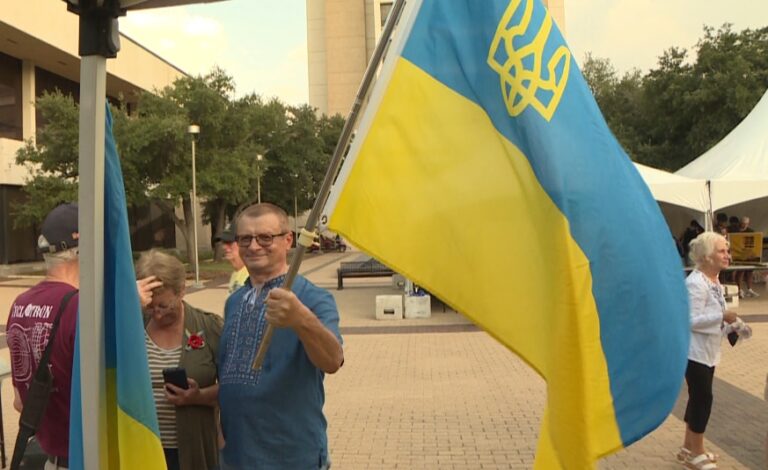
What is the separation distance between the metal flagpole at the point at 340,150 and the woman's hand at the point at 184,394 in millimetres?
566

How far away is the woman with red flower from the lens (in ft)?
8.87

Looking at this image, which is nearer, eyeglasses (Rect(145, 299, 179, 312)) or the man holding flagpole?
the man holding flagpole

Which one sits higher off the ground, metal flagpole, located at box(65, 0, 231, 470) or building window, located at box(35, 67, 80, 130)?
building window, located at box(35, 67, 80, 130)

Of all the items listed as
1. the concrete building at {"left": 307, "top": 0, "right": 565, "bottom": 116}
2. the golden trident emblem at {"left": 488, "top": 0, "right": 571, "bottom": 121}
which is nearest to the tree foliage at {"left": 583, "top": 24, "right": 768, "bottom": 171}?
the golden trident emblem at {"left": 488, "top": 0, "right": 571, "bottom": 121}

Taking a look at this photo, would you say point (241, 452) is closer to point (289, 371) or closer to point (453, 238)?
point (289, 371)

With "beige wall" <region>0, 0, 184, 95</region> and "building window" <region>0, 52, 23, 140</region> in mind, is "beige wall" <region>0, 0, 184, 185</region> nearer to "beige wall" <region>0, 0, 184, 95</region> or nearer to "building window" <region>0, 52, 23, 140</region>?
"beige wall" <region>0, 0, 184, 95</region>

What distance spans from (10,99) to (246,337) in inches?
1353

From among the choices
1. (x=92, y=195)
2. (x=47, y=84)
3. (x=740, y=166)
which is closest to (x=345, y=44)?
(x=47, y=84)

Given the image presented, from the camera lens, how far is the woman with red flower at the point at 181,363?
8.87 feet

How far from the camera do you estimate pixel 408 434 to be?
6.10 m

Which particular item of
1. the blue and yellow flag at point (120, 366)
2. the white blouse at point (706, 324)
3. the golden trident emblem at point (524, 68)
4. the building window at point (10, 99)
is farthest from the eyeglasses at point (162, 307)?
the building window at point (10, 99)

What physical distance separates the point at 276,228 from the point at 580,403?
120 cm

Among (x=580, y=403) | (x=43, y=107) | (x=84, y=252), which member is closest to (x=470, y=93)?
(x=580, y=403)

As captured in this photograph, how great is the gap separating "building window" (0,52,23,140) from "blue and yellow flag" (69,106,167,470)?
109 ft
